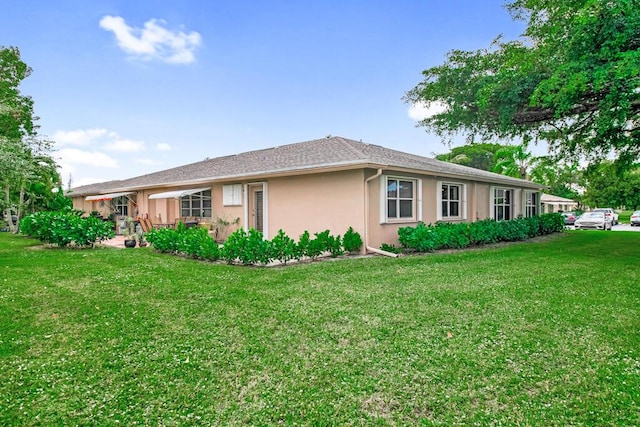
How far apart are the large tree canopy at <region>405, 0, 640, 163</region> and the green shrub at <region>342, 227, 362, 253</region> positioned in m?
5.09

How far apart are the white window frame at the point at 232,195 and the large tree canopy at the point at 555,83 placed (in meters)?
7.25

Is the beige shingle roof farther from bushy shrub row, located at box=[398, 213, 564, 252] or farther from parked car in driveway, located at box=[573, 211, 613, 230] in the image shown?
parked car in driveway, located at box=[573, 211, 613, 230]

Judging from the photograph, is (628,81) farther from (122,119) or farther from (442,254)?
(122,119)

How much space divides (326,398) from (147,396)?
150 cm

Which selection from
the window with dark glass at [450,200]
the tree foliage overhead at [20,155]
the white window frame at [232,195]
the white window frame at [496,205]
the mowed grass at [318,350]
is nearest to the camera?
the mowed grass at [318,350]

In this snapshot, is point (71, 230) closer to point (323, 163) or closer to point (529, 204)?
point (323, 163)

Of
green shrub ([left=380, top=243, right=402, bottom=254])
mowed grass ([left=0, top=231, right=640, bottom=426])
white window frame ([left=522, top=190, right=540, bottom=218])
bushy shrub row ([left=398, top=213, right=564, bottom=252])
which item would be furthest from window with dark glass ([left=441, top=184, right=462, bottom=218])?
white window frame ([left=522, top=190, right=540, bottom=218])

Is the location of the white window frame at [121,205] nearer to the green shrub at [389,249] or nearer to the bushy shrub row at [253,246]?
the bushy shrub row at [253,246]

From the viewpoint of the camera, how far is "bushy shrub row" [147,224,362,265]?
8.44 meters

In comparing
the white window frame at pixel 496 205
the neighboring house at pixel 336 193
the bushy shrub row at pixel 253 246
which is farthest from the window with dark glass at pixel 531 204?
the bushy shrub row at pixel 253 246

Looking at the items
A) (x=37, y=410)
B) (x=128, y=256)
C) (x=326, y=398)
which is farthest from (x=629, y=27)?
(x=128, y=256)

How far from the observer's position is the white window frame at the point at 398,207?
34.9 feet

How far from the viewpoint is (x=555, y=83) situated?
27.6 ft

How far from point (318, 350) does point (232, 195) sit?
10608mm
